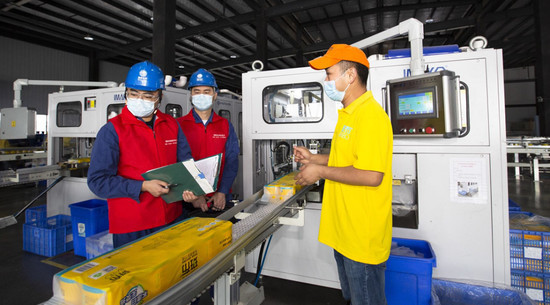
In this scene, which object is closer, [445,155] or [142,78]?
[142,78]

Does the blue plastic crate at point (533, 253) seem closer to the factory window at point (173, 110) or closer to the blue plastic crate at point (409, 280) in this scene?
the blue plastic crate at point (409, 280)

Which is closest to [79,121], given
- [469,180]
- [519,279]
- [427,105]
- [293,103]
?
[293,103]

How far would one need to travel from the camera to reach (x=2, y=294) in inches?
102

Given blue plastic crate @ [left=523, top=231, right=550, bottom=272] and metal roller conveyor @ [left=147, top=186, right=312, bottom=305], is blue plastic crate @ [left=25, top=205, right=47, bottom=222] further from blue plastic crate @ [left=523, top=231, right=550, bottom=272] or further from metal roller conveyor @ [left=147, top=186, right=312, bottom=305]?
blue plastic crate @ [left=523, top=231, right=550, bottom=272]

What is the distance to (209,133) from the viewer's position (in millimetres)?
2531

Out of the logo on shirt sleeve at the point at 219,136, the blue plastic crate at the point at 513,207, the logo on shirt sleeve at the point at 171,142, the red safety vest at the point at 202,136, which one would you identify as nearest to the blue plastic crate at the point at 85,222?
the red safety vest at the point at 202,136

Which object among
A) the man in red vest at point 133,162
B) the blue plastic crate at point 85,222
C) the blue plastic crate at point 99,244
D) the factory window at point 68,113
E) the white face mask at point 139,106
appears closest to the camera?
the man in red vest at point 133,162

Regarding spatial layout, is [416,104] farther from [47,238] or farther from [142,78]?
[47,238]

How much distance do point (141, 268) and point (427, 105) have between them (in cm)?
195

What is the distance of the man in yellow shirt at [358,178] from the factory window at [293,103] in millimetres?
960

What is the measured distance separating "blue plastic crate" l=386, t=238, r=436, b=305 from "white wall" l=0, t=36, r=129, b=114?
11.5 metres

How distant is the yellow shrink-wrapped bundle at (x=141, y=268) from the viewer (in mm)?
693

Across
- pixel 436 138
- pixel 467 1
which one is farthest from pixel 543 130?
pixel 436 138

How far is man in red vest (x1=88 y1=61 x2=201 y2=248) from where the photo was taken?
1.52 m
